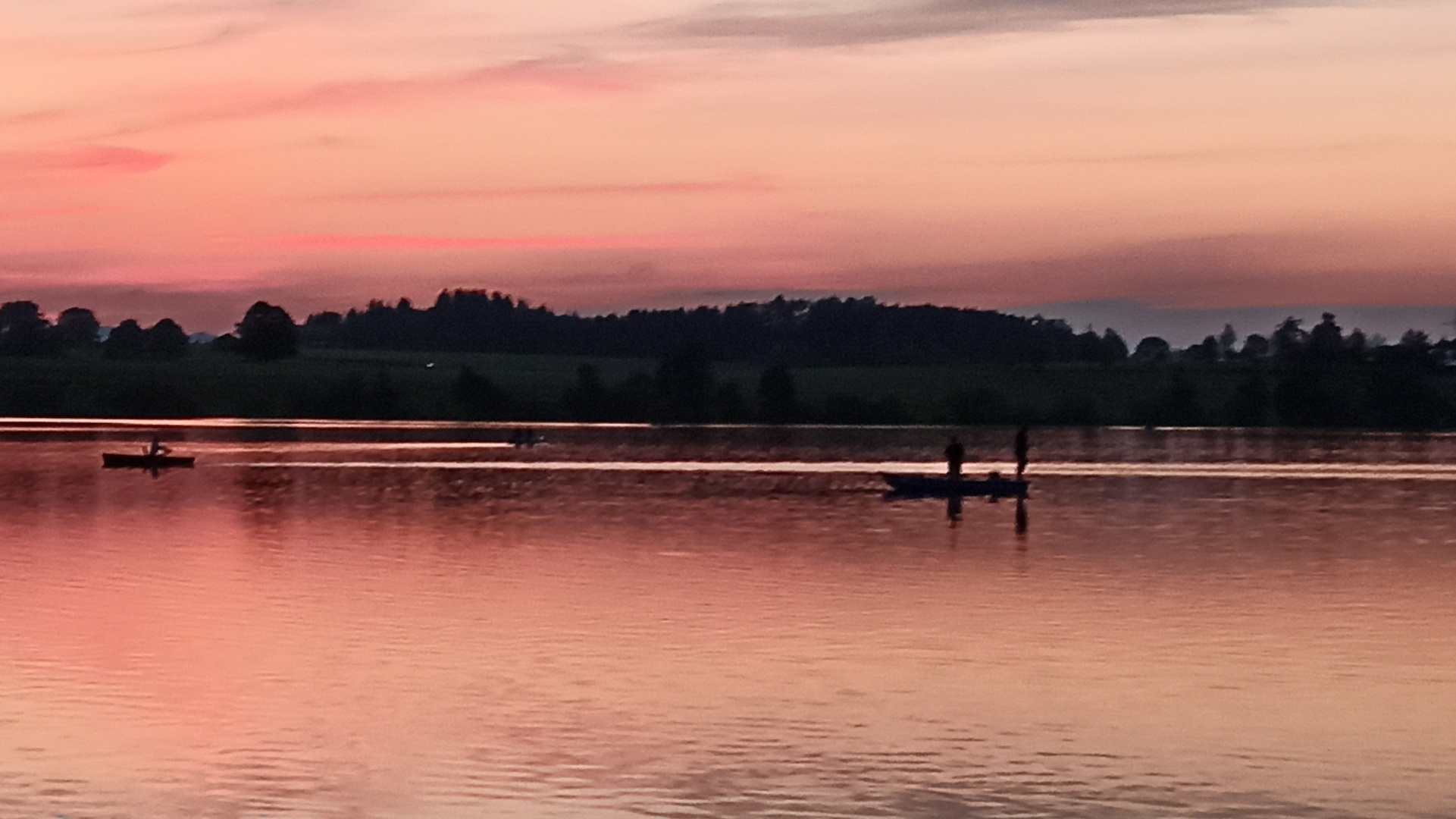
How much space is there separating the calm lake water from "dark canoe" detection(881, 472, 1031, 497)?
818 centimetres

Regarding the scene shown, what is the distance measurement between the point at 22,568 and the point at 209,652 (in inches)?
498

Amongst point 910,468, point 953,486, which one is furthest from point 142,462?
point 953,486

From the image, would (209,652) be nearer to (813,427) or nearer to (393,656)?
(393,656)

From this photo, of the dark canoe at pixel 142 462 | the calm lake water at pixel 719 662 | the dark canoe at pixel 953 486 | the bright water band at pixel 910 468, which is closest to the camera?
the calm lake water at pixel 719 662

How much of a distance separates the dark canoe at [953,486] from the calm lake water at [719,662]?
26.8ft

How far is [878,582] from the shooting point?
36844mm

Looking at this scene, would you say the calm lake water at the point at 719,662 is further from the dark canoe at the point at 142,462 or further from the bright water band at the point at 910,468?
the bright water band at the point at 910,468

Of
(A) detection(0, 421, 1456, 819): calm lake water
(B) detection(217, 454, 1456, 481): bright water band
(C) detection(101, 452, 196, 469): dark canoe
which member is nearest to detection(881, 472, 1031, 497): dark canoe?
(A) detection(0, 421, 1456, 819): calm lake water

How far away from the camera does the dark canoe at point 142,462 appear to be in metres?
83.0

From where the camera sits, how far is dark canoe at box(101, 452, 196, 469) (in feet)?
272

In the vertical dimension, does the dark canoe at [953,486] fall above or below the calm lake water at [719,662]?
above

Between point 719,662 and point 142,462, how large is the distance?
60712 mm

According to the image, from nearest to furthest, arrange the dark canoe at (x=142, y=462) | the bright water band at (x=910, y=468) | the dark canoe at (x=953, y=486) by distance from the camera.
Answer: the dark canoe at (x=953, y=486), the dark canoe at (x=142, y=462), the bright water band at (x=910, y=468)

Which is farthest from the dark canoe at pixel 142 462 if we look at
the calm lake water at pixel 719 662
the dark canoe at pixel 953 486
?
the dark canoe at pixel 953 486
